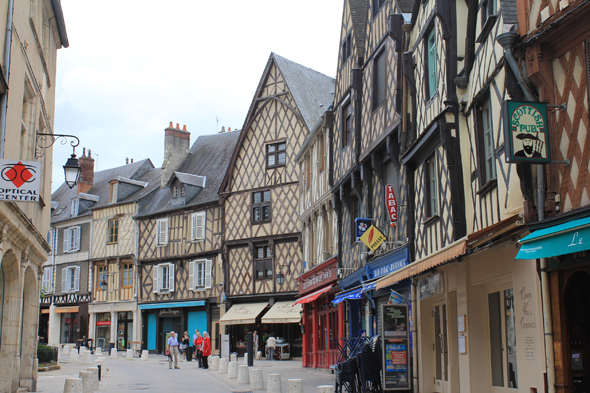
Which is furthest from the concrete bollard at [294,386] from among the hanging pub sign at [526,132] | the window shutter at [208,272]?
the window shutter at [208,272]

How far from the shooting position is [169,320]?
29.2 metres

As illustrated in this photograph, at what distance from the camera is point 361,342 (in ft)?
35.1

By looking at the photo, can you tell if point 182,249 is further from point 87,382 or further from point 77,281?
point 87,382

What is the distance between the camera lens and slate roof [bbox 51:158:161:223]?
1316 inches

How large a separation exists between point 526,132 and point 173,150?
89.4 feet

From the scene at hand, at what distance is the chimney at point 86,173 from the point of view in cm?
3601

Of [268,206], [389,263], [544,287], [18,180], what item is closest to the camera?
[544,287]

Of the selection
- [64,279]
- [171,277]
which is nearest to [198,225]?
[171,277]

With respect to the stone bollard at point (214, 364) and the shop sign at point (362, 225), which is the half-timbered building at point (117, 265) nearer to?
the stone bollard at point (214, 364)

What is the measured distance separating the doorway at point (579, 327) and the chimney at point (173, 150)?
90.0 feet

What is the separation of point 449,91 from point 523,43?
2.58 meters

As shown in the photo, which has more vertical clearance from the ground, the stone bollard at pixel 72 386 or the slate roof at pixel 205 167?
the slate roof at pixel 205 167

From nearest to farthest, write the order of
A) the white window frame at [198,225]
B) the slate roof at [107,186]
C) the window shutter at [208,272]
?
the window shutter at [208,272]
the white window frame at [198,225]
the slate roof at [107,186]

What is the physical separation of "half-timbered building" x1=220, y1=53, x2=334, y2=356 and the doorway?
710 inches
